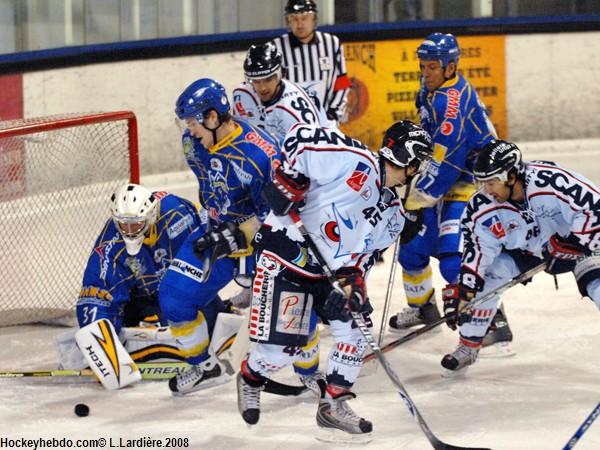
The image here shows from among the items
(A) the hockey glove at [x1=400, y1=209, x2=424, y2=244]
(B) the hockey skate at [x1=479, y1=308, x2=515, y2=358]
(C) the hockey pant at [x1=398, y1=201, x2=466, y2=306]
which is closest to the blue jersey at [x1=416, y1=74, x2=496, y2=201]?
(C) the hockey pant at [x1=398, y1=201, x2=466, y2=306]

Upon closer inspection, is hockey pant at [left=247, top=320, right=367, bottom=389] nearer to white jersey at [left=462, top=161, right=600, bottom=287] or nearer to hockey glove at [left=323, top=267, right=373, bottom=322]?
hockey glove at [left=323, top=267, right=373, bottom=322]

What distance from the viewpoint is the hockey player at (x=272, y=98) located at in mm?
5418

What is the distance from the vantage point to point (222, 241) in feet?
15.3

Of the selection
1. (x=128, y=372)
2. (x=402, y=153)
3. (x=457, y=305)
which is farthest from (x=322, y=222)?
(x=128, y=372)

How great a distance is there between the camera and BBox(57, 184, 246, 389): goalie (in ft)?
16.5

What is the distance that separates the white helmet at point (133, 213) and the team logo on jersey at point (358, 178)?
1053mm

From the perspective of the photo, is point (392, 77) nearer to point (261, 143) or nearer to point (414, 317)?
point (414, 317)

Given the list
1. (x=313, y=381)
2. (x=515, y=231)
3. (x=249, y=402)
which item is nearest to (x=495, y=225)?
(x=515, y=231)

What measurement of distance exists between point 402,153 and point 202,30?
13.7 ft

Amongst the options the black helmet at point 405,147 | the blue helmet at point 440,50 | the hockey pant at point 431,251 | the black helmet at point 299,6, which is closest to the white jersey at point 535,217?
the black helmet at point 405,147

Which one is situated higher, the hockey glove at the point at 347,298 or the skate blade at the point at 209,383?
the hockey glove at the point at 347,298

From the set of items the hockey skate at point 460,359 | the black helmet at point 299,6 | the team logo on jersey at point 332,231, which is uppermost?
the black helmet at point 299,6

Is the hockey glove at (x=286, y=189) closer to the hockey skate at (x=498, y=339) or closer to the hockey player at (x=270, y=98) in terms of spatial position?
the hockey player at (x=270, y=98)

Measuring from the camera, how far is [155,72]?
7.91 metres
